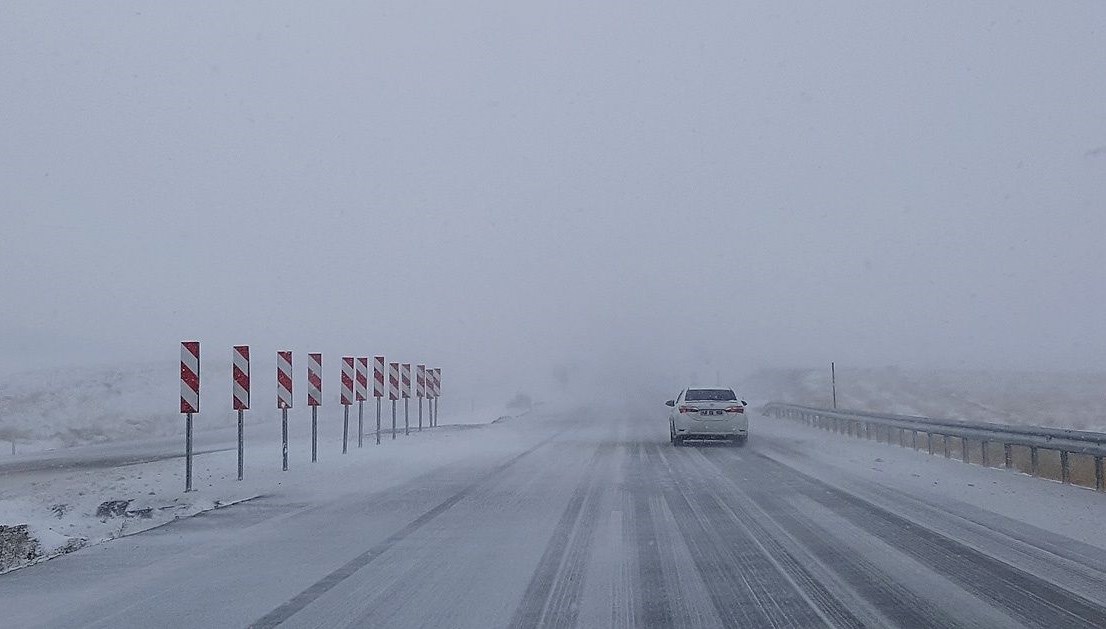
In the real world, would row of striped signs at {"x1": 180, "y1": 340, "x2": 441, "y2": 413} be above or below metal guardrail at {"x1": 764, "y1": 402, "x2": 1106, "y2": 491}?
above

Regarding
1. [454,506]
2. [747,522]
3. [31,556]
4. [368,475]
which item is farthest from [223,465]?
[747,522]

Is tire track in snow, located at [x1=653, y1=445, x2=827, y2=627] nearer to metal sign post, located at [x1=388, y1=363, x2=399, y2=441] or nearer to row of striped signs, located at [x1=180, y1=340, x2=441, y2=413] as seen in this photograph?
row of striped signs, located at [x1=180, y1=340, x2=441, y2=413]

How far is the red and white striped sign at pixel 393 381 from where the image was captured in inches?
1171

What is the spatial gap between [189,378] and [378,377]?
1087 cm

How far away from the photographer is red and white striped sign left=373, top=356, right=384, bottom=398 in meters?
27.9

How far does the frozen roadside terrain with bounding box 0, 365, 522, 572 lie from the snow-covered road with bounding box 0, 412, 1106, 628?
0.96m

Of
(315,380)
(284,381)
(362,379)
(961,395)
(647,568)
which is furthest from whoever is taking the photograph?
(961,395)

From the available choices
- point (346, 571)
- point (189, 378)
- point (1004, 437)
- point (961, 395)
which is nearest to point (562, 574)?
point (346, 571)

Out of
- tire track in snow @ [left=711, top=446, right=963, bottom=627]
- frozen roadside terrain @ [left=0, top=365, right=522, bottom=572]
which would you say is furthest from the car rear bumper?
tire track in snow @ [left=711, top=446, right=963, bottom=627]

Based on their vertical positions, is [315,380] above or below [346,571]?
above

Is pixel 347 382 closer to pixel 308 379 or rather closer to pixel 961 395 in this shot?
pixel 308 379

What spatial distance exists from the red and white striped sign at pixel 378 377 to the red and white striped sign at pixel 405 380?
9.11 feet

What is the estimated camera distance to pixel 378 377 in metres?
28.1

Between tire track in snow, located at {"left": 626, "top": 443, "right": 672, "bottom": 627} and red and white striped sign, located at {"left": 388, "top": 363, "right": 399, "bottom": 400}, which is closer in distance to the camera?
tire track in snow, located at {"left": 626, "top": 443, "right": 672, "bottom": 627}
